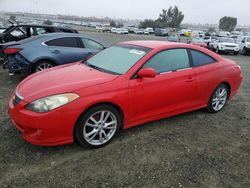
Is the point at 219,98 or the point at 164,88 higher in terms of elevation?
the point at 164,88

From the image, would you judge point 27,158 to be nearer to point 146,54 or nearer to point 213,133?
point 146,54

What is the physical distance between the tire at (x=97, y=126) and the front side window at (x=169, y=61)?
1014mm

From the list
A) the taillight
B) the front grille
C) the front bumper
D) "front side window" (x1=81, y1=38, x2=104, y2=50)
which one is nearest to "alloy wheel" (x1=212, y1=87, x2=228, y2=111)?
the front bumper

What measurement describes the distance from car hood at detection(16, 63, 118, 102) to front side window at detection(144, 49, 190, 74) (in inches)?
30.7

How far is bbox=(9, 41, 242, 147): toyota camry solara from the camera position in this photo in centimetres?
353

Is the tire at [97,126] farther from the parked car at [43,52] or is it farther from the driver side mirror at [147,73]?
the parked car at [43,52]

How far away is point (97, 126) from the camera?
386cm

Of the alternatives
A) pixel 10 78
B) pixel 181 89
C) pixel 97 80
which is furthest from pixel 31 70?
pixel 181 89

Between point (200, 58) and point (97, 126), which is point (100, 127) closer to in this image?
point (97, 126)

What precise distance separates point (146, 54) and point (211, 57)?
1.71 metres

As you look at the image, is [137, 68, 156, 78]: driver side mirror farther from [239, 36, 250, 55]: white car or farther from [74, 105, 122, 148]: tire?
[239, 36, 250, 55]: white car

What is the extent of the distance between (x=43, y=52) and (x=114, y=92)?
4.16 meters

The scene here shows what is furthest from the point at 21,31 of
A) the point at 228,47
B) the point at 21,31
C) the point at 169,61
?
the point at 228,47

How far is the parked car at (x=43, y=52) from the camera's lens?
7.12 meters
